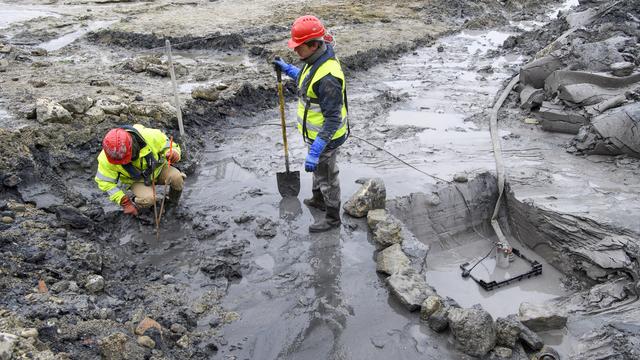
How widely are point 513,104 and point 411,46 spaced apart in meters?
4.48

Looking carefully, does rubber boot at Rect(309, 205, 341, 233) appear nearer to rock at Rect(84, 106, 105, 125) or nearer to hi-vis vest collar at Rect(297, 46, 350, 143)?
hi-vis vest collar at Rect(297, 46, 350, 143)

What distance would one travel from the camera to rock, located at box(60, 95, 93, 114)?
5.88 meters

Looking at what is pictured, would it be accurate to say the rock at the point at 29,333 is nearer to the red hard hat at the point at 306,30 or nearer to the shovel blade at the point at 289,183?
the red hard hat at the point at 306,30

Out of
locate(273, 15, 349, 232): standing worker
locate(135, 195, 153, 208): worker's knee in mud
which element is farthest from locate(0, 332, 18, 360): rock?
locate(273, 15, 349, 232): standing worker

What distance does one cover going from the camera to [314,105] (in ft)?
13.5

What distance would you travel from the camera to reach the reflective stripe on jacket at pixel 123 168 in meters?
4.33

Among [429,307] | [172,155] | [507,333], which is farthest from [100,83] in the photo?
[507,333]

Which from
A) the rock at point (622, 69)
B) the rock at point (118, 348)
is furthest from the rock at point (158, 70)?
the rock at point (622, 69)

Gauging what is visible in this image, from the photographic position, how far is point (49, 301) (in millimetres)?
3170

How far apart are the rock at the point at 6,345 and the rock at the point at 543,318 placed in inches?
140

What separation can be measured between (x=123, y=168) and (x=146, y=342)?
199 cm

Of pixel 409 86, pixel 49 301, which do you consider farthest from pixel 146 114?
pixel 409 86

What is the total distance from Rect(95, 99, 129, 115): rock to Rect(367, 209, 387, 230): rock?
12.4 ft

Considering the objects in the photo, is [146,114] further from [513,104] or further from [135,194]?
[513,104]
